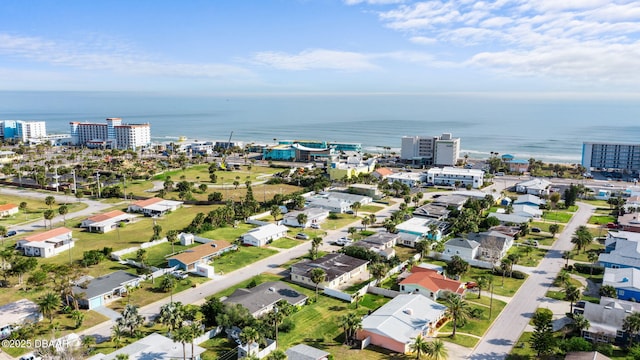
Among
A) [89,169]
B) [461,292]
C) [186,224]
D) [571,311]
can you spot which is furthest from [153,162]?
[571,311]

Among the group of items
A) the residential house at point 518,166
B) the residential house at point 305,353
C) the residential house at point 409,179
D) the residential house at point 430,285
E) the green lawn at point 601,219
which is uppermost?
the residential house at point 518,166

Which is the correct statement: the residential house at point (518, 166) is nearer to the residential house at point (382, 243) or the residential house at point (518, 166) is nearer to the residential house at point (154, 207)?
the residential house at point (382, 243)

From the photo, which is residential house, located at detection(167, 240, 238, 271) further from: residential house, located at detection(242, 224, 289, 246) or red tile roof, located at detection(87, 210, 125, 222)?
red tile roof, located at detection(87, 210, 125, 222)

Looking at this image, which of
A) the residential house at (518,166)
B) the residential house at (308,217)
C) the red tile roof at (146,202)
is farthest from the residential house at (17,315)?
the residential house at (518,166)

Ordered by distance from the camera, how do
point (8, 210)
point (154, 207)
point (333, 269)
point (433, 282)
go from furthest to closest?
point (154, 207) → point (8, 210) → point (333, 269) → point (433, 282)

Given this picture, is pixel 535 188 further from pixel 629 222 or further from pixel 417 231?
pixel 417 231

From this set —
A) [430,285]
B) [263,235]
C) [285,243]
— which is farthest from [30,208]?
[430,285]

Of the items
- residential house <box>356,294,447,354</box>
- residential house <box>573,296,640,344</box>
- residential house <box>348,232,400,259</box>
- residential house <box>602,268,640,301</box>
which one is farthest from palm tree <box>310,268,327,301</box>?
residential house <box>602,268,640,301</box>
